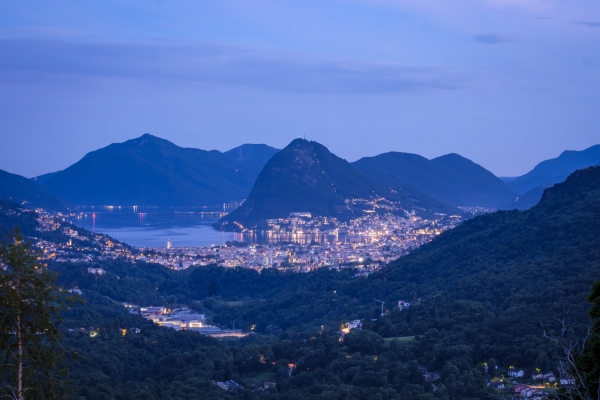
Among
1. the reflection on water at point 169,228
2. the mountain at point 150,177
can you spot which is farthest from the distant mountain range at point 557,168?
the mountain at point 150,177

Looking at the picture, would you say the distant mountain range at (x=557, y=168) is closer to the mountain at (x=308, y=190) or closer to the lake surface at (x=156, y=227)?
the mountain at (x=308, y=190)

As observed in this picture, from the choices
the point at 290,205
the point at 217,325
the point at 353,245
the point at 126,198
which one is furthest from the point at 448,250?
the point at 126,198

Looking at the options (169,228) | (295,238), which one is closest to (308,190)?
(169,228)

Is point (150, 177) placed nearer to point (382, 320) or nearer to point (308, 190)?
point (308, 190)

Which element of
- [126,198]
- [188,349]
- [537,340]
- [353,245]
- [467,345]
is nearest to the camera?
[537,340]

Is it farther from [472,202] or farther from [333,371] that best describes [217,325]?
[472,202]

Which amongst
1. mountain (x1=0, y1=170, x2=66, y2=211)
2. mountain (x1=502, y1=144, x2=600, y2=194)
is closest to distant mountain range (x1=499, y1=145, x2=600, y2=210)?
mountain (x1=502, y1=144, x2=600, y2=194)
